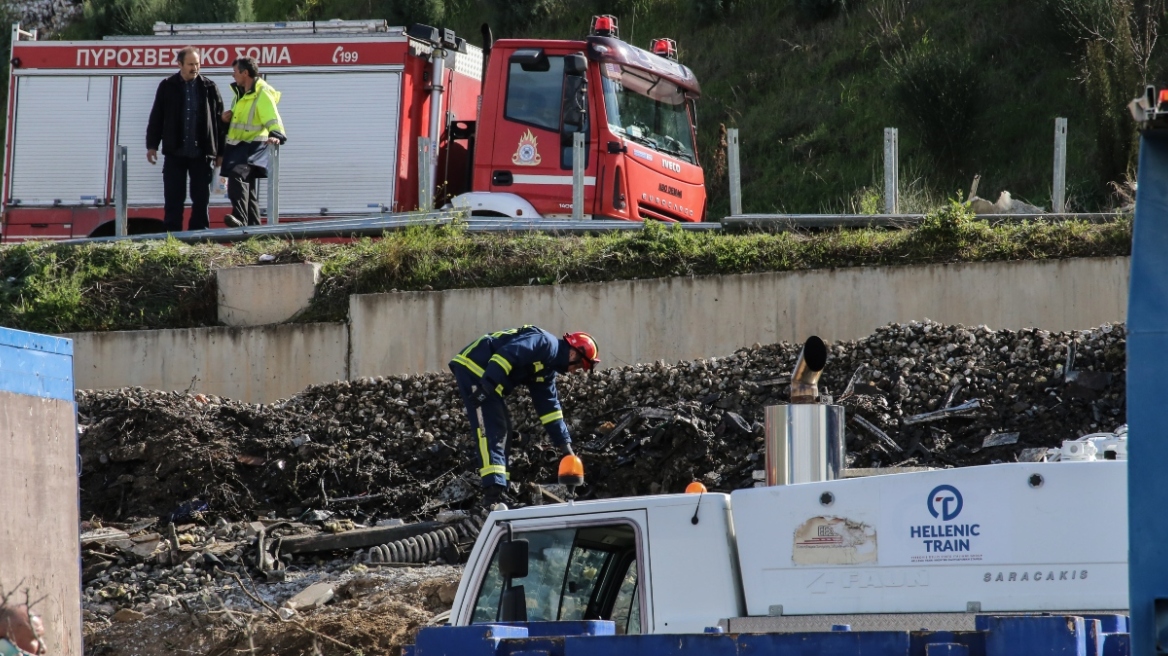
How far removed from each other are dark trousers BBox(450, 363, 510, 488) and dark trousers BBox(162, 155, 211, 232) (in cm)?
692

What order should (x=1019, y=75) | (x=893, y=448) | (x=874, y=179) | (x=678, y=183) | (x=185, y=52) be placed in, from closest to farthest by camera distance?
(x=893, y=448) < (x=185, y=52) < (x=678, y=183) < (x=874, y=179) < (x=1019, y=75)

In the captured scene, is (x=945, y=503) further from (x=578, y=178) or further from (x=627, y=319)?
(x=578, y=178)

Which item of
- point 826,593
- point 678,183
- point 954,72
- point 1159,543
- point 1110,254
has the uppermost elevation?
point 954,72

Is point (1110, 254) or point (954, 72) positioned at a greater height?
point (954, 72)

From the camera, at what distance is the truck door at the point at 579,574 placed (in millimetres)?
5871

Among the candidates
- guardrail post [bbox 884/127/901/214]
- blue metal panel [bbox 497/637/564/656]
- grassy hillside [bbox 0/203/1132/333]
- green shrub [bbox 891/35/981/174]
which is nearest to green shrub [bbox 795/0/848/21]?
green shrub [bbox 891/35/981/174]

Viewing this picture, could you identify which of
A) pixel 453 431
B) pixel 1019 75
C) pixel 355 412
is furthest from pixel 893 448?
pixel 1019 75

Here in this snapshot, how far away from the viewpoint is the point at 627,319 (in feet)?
43.6

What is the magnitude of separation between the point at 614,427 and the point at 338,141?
755cm

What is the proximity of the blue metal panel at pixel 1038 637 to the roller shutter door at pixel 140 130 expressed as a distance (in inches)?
570

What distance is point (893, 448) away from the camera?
1030cm

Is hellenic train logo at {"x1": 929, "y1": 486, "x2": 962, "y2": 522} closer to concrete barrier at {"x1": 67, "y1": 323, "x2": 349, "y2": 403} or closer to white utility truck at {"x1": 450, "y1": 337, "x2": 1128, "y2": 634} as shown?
white utility truck at {"x1": 450, "y1": 337, "x2": 1128, "y2": 634}

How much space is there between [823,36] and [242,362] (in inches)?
691

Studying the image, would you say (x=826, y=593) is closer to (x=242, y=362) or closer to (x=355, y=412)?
(x=355, y=412)
